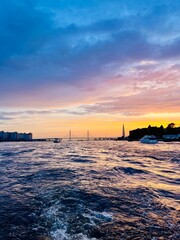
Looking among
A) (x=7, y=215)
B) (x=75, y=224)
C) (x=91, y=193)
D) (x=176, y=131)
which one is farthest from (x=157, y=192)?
(x=176, y=131)

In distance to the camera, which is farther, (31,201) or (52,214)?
(31,201)

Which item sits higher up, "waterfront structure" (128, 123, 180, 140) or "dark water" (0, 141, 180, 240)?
"waterfront structure" (128, 123, 180, 140)

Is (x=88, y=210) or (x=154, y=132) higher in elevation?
(x=154, y=132)

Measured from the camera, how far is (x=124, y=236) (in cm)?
604

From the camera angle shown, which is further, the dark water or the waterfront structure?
the waterfront structure

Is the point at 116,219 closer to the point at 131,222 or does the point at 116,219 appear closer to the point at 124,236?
the point at 131,222

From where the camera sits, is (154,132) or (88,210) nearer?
(88,210)

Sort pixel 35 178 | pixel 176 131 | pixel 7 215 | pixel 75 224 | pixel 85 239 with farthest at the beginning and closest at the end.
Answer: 1. pixel 176 131
2. pixel 35 178
3. pixel 7 215
4. pixel 75 224
5. pixel 85 239

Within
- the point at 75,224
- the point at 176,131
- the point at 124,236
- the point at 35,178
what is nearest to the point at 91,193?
the point at 75,224

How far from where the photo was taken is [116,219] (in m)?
7.31

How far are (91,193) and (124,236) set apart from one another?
4.58 metres

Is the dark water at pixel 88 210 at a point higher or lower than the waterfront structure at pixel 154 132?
lower

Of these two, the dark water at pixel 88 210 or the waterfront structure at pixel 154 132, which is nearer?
the dark water at pixel 88 210

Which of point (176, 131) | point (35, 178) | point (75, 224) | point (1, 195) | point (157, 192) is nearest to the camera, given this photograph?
point (75, 224)
